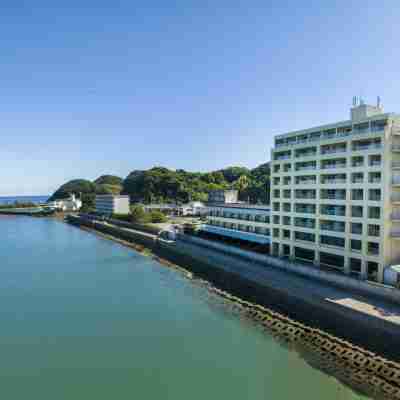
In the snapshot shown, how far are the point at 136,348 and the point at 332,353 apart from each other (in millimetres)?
11840

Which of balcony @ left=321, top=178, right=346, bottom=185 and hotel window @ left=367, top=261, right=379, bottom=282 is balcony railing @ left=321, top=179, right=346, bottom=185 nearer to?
balcony @ left=321, top=178, right=346, bottom=185

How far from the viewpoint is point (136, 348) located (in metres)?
18.9

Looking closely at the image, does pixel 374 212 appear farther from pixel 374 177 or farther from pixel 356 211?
pixel 374 177

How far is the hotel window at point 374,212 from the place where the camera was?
23.2 meters

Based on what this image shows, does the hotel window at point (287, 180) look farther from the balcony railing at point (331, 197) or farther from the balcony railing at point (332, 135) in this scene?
the balcony railing at point (331, 197)

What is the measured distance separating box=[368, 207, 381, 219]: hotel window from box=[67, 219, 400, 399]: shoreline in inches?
404

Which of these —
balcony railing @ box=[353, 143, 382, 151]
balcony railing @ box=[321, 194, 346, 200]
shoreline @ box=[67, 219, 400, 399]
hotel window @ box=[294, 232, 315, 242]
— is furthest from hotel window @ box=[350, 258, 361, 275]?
balcony railing @ box=[353, 143, 382, 151]

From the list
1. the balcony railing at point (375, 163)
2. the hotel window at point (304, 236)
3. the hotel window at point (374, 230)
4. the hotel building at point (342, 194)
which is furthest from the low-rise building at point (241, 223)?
the balcony railing at point (375, 163)

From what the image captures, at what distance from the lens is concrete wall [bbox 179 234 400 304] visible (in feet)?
68.7

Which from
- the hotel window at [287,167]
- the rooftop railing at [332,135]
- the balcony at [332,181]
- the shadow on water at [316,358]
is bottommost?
the shadow on water at [316,358]

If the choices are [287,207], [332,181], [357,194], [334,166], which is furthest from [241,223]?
[357,194]

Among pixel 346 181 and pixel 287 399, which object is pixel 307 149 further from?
pixel 287 399

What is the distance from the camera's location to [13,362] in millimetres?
17578

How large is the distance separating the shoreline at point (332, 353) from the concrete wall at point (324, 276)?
552 cm
